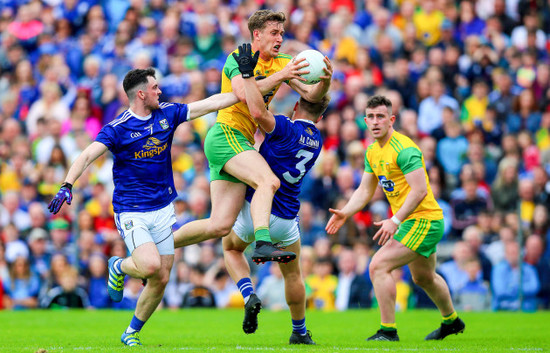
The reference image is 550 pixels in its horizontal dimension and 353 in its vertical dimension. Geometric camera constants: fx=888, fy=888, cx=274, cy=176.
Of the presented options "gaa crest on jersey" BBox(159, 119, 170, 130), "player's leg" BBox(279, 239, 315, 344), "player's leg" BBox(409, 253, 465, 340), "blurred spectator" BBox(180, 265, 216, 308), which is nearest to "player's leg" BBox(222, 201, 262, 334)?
"player's leg" BBox(279, 239, 315, 344)

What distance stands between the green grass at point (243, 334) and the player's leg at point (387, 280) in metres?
0.23

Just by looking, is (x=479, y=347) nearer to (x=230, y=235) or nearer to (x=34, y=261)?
(x=230, y=235)

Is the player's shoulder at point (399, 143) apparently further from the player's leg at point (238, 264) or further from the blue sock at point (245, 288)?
the blue sock at point (245, 288)

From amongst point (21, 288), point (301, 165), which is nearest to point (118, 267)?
point (301, 165)

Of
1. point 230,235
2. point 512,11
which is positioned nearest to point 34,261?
point 230,235

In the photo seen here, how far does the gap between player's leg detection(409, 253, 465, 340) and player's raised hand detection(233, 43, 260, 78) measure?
2.83 metres

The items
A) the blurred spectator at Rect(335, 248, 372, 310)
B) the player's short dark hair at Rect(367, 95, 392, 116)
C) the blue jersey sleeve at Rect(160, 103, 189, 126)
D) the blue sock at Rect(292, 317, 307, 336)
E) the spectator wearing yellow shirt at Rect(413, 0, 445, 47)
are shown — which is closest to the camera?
the blue jersey sleeve at Rect(160, 103, 189, 126)

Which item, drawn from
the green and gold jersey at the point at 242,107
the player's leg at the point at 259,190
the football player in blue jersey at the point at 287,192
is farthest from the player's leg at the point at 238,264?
the green and gold jersey at the point at 242,107

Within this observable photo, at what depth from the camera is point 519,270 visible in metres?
13.9

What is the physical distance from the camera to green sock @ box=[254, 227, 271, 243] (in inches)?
324

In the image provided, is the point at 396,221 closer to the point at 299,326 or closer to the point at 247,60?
the point at 299,326

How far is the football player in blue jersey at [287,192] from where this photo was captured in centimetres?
878

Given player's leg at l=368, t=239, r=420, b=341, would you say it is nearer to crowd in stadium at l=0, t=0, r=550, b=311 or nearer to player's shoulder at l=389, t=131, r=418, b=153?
player's shoulder at l=389, t=131, r=418, b=153

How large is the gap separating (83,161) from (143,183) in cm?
72
